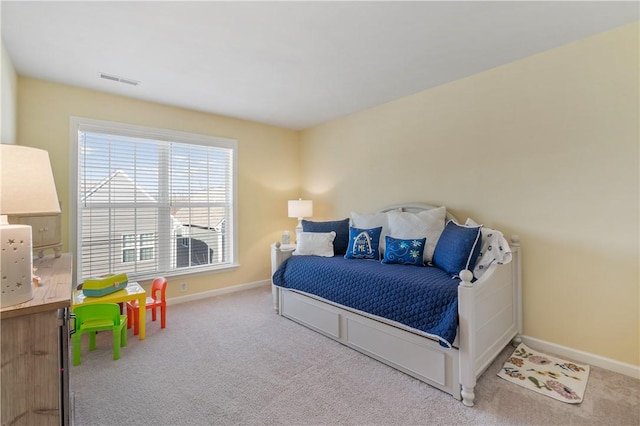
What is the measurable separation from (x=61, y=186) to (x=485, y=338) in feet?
13.2

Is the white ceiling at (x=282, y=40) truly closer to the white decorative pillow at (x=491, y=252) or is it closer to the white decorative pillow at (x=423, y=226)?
the white decorative pillow at (x=423, y=226)

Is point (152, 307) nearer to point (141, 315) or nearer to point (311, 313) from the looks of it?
point (141, 315)

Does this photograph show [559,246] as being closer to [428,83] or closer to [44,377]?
[428,83]

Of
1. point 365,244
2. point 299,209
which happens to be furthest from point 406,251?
point 299,209

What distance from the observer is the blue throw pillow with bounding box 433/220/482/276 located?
Result: 88.4 inches

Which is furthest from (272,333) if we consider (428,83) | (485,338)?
(428,83)

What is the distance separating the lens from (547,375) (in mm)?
2041

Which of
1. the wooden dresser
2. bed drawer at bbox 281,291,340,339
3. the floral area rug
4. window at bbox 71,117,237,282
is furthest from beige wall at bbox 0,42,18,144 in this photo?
the floral area rug

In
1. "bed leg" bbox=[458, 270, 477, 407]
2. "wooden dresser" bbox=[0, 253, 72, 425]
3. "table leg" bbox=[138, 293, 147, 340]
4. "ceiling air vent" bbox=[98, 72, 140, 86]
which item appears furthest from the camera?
"ceiling air vent" bbox=[98, 72, 140, 86]

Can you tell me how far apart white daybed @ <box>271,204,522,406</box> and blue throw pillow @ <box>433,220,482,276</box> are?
19cm

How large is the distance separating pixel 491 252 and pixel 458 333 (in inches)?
29.7

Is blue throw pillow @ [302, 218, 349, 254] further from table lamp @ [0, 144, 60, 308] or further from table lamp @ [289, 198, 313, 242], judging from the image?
table lamp @ [0, 144, 60, 308]

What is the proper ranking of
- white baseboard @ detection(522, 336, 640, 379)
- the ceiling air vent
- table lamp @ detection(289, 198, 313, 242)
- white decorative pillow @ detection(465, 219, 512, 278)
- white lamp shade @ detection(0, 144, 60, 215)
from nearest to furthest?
1. white lamp shade @ detection(0, 144, 60, 215)
2. white baseboard @ detection(522, 336, 640, 379)
3. white decorative pillow @ detection(465, 219, 512, 278)
4. the ceiling air vent
5. table lamp @ detection(289, 198, 313, 242)

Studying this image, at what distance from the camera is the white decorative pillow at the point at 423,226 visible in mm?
2779
